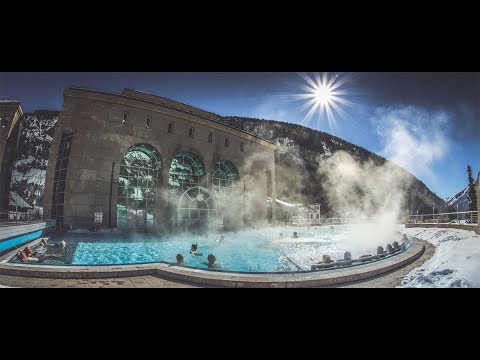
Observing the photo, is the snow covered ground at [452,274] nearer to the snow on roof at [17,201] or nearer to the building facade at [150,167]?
the building facade at [150,167]

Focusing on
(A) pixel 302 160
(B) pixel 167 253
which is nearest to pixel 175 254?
(B) pixel 167 253

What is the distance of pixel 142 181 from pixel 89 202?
2.27 metres

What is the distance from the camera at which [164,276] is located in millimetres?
4051

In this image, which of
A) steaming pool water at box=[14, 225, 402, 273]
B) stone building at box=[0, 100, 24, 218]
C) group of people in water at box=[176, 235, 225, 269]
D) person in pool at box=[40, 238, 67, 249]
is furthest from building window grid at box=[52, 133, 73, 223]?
group of people in water at box=[176, 235, 225, 269]

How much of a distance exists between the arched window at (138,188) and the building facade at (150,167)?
3cm

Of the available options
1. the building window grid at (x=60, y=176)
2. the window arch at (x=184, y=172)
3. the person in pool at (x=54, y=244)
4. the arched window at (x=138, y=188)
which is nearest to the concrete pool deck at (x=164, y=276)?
the person in pool at (x=54, y=244)

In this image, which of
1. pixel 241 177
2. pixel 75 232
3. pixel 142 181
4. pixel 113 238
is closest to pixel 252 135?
pixel 241 177

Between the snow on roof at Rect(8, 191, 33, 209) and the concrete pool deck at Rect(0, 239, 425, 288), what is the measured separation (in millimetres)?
1452

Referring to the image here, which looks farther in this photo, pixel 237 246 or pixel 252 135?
pixel 252 135

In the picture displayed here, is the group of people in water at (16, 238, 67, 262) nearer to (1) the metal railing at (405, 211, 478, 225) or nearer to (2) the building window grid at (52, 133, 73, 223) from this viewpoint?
(2) the building window grid at (52, 133, 73, 223)

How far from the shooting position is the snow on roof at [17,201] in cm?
473

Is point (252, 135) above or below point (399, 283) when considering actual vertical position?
above
